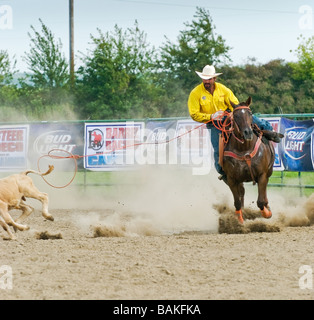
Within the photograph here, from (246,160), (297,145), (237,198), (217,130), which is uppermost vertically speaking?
(217,130)

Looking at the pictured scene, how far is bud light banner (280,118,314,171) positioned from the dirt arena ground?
3.24 feet

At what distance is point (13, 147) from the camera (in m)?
17.0

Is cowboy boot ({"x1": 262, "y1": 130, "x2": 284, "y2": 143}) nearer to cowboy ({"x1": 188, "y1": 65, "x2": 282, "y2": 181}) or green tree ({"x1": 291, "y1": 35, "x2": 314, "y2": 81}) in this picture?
cowboy ({"x1": 188, "y1": 65, "x2": 282, "y2": 181})

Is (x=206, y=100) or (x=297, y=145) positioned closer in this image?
(x=206, y=100)

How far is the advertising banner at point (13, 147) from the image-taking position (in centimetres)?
1683

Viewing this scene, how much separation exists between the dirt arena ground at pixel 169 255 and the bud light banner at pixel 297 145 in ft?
3.24

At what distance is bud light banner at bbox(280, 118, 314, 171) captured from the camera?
46.5ft

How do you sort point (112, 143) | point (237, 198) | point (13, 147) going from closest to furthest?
point (237, 198), point (112, 143), point (13, 147)

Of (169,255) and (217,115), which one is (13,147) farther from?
(169,255)

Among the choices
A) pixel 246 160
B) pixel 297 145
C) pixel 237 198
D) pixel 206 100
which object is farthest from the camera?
pixel 297 145

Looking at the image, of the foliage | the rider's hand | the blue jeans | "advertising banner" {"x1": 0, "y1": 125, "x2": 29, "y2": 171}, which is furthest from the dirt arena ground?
the foliage

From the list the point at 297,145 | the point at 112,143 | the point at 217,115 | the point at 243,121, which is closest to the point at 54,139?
the point at 112,143

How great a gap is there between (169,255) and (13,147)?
10131 millimetres

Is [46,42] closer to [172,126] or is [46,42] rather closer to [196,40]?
[196,40]
